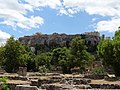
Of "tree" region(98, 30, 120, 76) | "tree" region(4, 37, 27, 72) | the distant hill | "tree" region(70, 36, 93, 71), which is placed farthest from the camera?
the distant hill

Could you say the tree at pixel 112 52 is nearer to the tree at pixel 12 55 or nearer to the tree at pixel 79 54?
the tree at pixel 79 54

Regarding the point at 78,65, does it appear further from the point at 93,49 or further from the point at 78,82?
the point at 93,49

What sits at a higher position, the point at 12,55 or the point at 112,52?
the point at 12,55

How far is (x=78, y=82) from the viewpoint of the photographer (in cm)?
2806

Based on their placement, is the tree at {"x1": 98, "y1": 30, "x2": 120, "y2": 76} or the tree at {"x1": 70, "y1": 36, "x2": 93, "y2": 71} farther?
the tree at {"x1": 70, "y1": 36, "x2": 93, "y2": 71}

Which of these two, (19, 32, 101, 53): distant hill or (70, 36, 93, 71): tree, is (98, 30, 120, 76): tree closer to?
(70, 36, 93, 71): tree

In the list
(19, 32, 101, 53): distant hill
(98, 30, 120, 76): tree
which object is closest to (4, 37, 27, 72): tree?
(98, 30, 120, 76): tree

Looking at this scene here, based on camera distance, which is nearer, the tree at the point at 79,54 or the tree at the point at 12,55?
the tree at the point at 12,55

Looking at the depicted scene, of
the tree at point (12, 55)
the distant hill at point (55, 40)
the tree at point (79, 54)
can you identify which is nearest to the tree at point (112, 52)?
the tree at point (79, 54)

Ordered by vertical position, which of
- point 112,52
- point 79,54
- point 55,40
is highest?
point 55,40

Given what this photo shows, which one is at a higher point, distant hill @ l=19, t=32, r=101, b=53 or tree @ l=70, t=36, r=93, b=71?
distant hill @ l=19, t=32, r=101, b=53

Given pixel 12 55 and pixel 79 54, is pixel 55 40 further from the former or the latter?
pixel 12 55

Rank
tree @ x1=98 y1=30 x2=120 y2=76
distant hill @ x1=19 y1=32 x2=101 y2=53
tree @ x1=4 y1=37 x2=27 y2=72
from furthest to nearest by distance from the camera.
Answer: distant hill @ x1=19 y1=32 x2=101 y2=53, tree @ x1=4 y1=37 x2=27 y2=72, tree @ x1=98 y1=30 x2=120 y2=76

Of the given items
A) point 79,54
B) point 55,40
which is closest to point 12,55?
point 79,54
